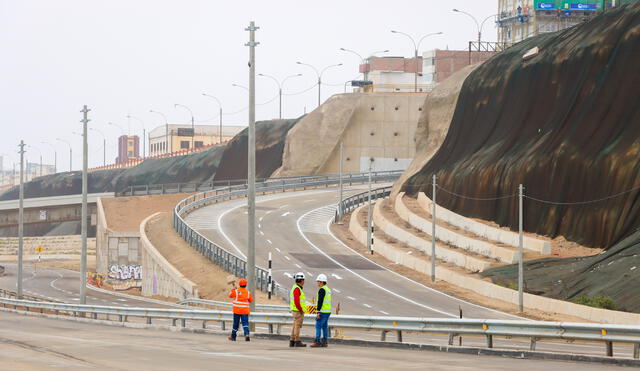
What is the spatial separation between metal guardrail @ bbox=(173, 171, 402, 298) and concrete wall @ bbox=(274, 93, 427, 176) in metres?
6.55

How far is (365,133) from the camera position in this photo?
4879 inches

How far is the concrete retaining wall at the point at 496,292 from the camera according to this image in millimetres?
40000

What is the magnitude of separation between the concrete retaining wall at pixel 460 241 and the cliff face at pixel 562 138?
7.56ft

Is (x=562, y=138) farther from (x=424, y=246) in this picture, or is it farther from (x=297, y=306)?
(x=297, y=306)

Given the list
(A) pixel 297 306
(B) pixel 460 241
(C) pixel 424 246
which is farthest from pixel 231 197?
(A) pixel 297 306

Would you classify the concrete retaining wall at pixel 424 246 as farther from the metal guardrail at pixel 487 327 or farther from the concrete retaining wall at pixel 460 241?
the metal guardrail at pixel 487 327

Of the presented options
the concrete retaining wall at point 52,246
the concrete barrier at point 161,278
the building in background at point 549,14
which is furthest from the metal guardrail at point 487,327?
the building in background at point 549,14

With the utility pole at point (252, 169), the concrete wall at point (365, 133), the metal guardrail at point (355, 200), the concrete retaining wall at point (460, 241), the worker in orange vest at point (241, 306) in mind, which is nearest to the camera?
the worker in orange vest at point (241, 306)

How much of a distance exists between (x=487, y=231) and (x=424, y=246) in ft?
15.7

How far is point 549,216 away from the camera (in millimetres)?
58812

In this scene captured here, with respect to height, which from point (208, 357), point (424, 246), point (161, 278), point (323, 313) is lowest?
point (161, 278)

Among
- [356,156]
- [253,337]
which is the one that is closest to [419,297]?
[253,337]

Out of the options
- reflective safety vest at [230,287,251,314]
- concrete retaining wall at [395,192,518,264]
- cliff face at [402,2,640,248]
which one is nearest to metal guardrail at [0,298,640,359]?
reflective safety vest at [230,287,251,314]

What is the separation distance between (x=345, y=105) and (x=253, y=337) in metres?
96.3
